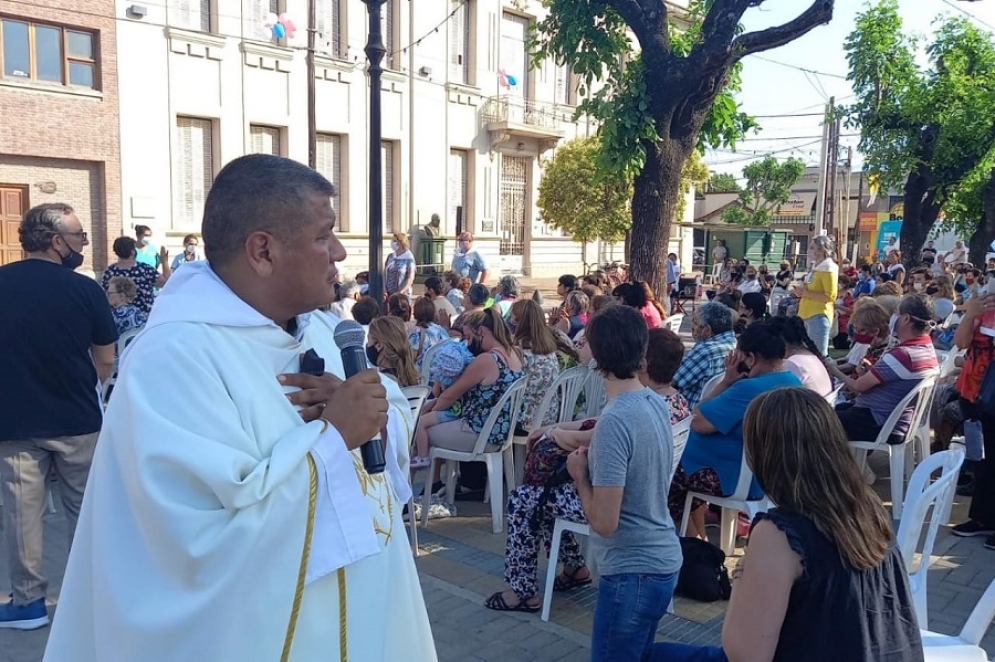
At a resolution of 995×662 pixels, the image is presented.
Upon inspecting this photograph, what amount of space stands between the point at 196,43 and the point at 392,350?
15.7 metres

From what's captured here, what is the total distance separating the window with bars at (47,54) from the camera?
15773mm

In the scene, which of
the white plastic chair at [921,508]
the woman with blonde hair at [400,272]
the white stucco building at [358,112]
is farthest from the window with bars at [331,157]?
the white plastic chair at [921,508]

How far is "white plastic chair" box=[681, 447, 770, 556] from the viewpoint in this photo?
4266mm

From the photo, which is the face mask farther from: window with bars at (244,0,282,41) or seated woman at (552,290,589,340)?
window with bars at (244,0,282,41)

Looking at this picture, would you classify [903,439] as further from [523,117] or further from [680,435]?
[523,117]

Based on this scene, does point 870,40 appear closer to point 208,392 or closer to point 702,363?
point 702,363

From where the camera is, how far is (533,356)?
556 centimetres

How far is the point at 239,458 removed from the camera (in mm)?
1370

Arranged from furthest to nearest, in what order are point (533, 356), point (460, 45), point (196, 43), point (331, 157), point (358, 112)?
point (460, 45) → point (358, 112) → point (331, 157) → point (196, 43) → point (533, 356)

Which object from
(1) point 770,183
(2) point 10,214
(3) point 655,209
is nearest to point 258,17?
(2) point 10,214

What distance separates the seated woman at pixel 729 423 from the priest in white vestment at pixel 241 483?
284 centimetres

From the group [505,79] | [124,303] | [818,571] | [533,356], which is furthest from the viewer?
[505,79]

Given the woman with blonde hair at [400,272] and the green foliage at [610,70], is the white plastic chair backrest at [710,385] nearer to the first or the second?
the green foliage at [610,70]

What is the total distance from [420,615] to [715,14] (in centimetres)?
698
